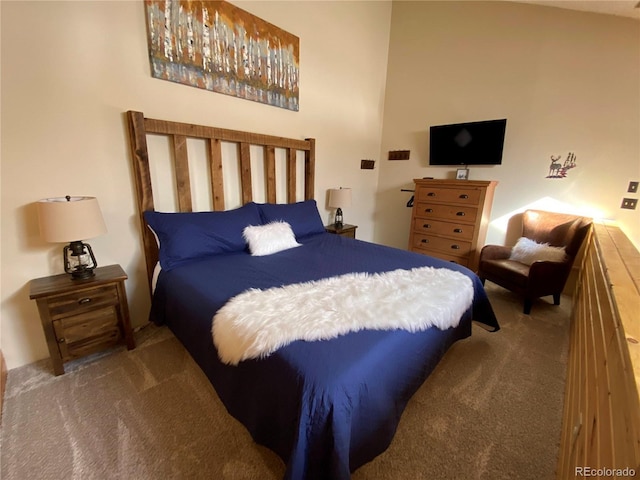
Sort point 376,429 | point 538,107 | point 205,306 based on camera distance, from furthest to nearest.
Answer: point 538,107 < point 205,306 < point 376,429

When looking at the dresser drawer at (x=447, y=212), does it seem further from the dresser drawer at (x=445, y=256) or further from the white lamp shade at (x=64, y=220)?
the white lamp shade at (x=64, y=220)

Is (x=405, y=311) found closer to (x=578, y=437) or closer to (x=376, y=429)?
(x=376, y=429)

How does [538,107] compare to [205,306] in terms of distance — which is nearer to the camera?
[205,306]

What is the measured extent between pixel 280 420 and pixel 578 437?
1013mm

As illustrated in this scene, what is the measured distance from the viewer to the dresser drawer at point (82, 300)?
1.53 meters

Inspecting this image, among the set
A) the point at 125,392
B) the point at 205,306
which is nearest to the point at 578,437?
the point at 205,306

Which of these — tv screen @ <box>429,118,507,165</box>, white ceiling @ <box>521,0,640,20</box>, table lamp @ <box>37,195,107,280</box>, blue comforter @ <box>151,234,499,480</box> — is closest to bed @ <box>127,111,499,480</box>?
blue comforter @ <box>151,234,499,480</box>

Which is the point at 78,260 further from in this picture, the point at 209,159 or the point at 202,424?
the point at 202,424

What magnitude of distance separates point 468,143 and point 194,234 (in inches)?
120

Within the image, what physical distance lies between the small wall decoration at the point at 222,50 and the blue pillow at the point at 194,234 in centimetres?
104

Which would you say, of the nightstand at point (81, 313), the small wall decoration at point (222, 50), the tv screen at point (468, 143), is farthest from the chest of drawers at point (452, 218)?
the nightstand at point (81, 313)

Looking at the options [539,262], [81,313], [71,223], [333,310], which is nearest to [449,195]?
[539,262]

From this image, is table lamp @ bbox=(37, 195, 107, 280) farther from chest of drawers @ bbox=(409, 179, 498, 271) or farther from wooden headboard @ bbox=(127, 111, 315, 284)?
chest of drawers @ bbox=(409, 179, 498, 271)

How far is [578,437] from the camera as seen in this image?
2.95 ft
